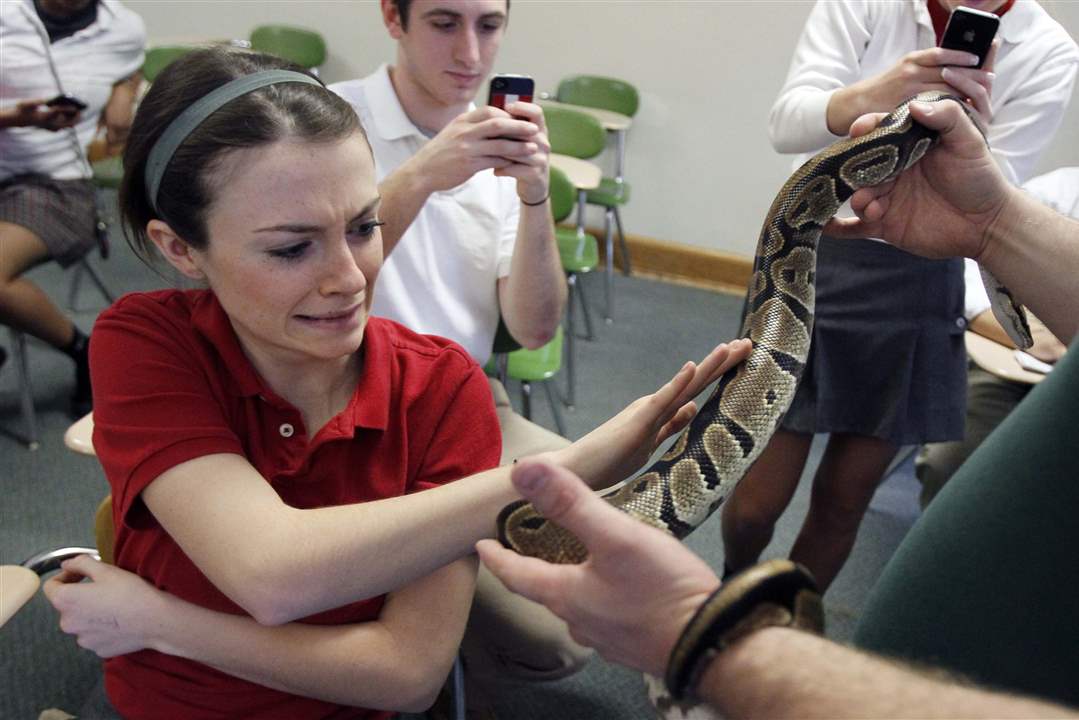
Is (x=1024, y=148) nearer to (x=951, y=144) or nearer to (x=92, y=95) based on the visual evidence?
(x=951, y=144)

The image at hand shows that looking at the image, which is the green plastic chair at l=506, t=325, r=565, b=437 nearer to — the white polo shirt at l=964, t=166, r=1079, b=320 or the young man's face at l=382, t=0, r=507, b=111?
the young man's face at l=382, t=0, r=507, b=111

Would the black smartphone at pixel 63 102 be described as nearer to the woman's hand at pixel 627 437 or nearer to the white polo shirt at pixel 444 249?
the white polo shirt at pixel 444 249

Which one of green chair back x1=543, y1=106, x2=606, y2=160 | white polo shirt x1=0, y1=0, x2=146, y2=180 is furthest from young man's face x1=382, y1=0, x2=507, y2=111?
green chair back x1=543, y1=106, x2=606, y2=160

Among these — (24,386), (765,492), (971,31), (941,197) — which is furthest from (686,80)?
(941,197)

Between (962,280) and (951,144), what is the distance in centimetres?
79

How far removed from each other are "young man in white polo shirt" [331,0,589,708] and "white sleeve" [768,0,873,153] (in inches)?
23.7

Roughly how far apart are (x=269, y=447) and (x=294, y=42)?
548 cm

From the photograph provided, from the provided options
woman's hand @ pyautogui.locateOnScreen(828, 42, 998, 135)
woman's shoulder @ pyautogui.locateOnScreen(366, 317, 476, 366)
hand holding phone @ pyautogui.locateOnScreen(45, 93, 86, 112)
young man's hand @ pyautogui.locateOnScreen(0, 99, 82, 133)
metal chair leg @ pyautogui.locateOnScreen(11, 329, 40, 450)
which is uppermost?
woman's hand @ pyautogui.locateOnScreen(828, 42, 998, 135)

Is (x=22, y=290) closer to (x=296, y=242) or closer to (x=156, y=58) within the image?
(x=156, y=58)

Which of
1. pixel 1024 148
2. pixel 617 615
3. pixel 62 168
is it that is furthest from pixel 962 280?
pixel 62 168

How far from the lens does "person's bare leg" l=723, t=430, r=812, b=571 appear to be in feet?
7.42

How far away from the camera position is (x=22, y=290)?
3.40 meters

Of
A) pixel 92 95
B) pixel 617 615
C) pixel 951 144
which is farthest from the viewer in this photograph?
pixel 92 95

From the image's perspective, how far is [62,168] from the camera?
365 centimetres
